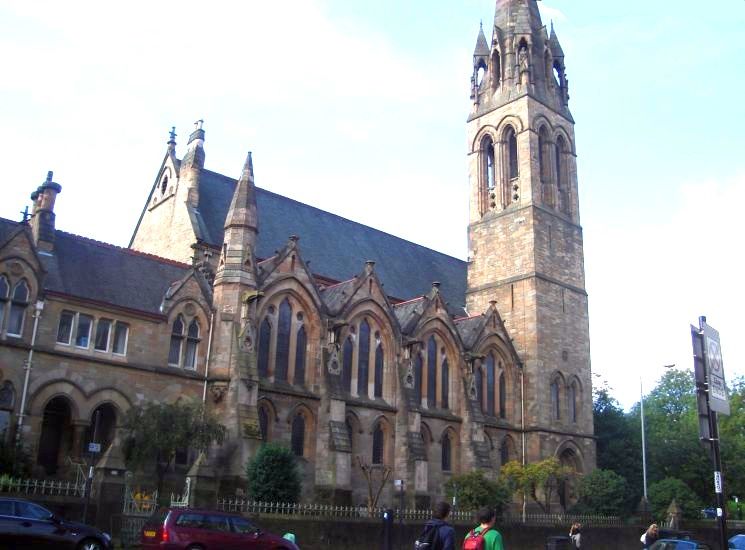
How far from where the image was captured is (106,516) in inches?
888

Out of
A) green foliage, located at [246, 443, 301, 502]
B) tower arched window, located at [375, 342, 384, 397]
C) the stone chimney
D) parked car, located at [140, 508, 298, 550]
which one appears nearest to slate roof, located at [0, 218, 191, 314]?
the stone chimney

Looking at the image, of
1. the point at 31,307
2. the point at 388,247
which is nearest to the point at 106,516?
the point at 31,307

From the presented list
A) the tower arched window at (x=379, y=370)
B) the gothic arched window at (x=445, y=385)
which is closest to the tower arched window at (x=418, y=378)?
the gothic arched window at (x=445, y=385)

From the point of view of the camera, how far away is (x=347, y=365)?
122 feet

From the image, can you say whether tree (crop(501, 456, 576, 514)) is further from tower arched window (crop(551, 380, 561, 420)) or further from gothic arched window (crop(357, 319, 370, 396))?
gothic arched window (crop(357, 319, 370, 396))

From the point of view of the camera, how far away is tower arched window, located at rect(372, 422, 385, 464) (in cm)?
3709

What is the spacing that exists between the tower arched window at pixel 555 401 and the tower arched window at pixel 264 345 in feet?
62.0

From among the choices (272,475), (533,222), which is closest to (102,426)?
(272,475)

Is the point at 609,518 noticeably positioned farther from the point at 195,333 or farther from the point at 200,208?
the point at 200,208

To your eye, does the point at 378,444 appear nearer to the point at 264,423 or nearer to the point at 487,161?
the point at 264,423

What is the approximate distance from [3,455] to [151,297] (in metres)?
9.27

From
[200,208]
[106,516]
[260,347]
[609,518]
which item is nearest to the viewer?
[106,516]

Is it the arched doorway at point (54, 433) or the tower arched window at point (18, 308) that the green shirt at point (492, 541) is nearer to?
the arched doorway at point (54, 433)

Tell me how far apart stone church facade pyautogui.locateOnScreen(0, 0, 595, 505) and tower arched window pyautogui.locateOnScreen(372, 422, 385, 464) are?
126 mm
